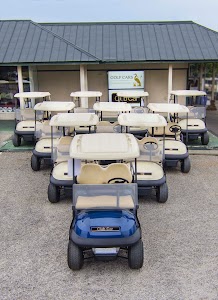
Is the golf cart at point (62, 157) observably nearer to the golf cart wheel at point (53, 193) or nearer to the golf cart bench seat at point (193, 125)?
the golf cart wheel at point (53, 193)

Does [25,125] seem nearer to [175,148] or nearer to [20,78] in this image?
[20,78]

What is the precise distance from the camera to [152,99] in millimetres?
18953

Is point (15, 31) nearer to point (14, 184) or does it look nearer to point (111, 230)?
point (14, 184)

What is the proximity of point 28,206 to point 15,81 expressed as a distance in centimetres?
1141

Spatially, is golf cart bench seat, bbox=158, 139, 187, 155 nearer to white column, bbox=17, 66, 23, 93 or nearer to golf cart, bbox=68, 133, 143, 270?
golf cart, bbox=68, 133, 143, 270

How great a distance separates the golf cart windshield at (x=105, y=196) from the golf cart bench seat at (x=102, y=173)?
0.55 m

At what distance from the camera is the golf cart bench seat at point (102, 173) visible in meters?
6.41

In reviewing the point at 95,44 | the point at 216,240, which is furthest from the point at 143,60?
the point at 216,240

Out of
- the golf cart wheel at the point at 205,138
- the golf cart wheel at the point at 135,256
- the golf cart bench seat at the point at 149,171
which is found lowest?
the golf cart wheel at the point at 135,256

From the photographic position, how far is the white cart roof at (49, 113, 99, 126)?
854 cm

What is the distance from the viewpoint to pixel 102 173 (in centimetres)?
643

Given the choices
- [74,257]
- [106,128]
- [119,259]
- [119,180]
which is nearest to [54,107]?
[106,128]

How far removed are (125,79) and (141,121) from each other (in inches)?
399

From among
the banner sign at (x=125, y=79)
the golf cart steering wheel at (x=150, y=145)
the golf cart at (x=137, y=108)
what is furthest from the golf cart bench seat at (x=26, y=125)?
the banner sign at (x=125, y=79)
